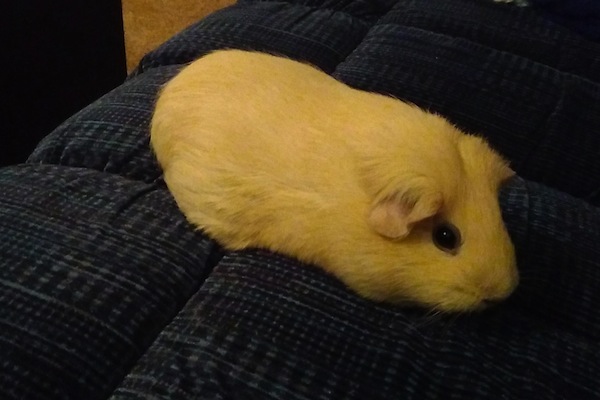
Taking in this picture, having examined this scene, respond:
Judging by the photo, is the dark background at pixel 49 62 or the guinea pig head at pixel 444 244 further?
the dark background at pixel 49 62

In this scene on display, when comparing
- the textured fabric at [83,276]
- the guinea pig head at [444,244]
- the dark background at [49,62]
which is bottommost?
the dark background at [49,62]

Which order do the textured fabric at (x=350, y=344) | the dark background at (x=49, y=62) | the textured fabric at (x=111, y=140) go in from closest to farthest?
the textured fabric at (x=350, y=344) → the textured fabric at (x=111, y=140) → the dark background at (x=49, y=62)

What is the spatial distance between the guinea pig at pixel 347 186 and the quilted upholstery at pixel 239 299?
4 centimetres

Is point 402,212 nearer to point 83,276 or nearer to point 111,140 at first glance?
point 83,276

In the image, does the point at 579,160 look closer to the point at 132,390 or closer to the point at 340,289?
the point at 340,289

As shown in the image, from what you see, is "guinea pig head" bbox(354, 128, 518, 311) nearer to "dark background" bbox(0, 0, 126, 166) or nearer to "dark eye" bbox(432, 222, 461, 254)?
"dark eye" bbox(432, 222, 461, 254)

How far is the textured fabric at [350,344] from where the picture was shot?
2.32 ft

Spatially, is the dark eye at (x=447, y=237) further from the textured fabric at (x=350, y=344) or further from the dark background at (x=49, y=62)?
the dark background at (x=49, y=62)

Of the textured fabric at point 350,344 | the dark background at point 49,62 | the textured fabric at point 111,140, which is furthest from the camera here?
the dark background at point 49,62

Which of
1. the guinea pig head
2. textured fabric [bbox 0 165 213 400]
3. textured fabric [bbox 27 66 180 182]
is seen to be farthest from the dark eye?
textured fabric [bbox 27 66 180 182]

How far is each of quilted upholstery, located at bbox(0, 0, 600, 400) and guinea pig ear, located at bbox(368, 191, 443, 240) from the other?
99mm

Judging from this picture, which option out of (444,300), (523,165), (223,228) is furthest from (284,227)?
(523,165)

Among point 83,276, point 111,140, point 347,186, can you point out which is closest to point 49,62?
point 111,140

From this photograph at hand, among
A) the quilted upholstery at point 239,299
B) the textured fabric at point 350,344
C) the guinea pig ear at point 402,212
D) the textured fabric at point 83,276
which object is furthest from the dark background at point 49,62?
the guinea pig ear at point 402,212
